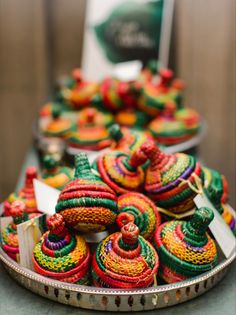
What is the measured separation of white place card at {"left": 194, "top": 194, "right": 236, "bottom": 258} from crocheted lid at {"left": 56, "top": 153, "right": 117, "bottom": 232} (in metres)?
0.15

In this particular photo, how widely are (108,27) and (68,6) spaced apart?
0.31 meters

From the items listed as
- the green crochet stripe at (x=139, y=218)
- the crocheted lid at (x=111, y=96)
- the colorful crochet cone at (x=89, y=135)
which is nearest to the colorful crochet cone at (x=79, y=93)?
the crocheted lid at (x=111, y=96)

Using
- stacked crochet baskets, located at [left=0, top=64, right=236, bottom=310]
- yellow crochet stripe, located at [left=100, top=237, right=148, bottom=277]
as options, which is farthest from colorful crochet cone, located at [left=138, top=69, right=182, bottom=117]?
yellow crochet stripe, located at [left=100, top=237, right=148, bottom=277]

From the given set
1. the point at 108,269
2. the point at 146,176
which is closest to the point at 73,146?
the point at 146,176

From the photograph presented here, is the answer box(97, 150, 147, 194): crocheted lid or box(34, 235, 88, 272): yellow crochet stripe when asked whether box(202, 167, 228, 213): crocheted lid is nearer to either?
box(97, 150, 147, 194): crocheted lid

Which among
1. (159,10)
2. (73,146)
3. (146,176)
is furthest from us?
(159,10)

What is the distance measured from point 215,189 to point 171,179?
92mm

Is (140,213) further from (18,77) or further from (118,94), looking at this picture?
(18,77)

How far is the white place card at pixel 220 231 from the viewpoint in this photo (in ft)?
2.77

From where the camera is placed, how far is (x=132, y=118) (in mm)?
1584

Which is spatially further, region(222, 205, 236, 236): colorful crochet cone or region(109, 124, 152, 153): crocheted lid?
region(109, 124, 152, 153): crocheted lid

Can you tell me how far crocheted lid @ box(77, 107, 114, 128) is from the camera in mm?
1498

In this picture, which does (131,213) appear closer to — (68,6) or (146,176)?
(146,176)

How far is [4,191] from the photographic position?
2117 mm
